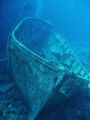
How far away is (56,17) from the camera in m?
18.5

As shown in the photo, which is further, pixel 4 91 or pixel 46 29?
pixel 46 29

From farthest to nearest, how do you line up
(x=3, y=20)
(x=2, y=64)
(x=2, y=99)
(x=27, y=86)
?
(x=3, y=20) < (x=2, y=64) < (x=2, y=99) < (x=27, y=86)

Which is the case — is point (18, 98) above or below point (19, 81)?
below

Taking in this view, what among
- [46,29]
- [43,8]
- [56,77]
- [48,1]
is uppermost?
[48,1]

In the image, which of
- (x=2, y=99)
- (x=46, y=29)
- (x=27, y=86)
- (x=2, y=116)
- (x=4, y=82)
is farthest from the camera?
(x=46, y=29)

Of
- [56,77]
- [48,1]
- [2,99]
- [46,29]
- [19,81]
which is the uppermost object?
[48,1]

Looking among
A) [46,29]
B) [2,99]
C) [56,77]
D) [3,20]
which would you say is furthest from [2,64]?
[46,29]

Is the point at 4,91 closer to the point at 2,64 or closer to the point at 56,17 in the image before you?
the point at 2,64

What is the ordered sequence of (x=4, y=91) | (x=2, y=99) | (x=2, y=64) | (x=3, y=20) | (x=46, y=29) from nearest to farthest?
(x=2, y=99), (x=4, y=91), (x=2, y=64), (x=3, y=20), (x=46, y=29)

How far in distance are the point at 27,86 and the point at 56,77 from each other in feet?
4.12

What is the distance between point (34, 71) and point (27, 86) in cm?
67

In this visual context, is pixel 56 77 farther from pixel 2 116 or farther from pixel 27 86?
pixel 2 116

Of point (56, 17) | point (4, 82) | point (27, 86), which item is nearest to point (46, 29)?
point (4, 82)

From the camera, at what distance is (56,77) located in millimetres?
2830
